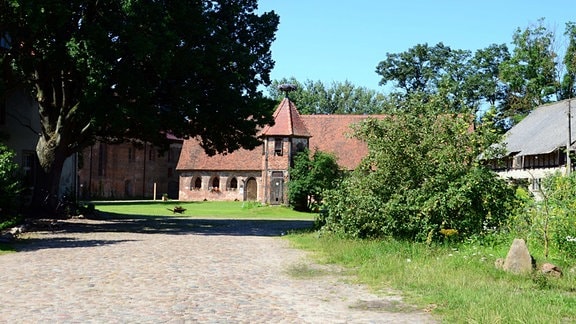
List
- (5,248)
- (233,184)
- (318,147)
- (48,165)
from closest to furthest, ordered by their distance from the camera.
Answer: (5,248), (48,165), (318,147), (233,184)

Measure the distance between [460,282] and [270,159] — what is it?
43.1 m

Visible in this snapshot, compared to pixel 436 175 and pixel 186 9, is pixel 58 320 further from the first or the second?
pixel 186 9

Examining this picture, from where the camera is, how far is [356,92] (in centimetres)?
9294

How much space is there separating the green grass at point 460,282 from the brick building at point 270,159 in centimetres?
3633

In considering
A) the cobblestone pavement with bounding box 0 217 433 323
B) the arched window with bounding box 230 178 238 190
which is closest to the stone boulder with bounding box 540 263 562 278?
the cobblestone pavement with bounding box 0 217 433 323

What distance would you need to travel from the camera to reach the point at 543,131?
4250 centimetres

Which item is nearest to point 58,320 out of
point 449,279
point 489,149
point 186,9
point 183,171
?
point 449,279

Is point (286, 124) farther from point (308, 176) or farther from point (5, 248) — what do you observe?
point (5, 248)

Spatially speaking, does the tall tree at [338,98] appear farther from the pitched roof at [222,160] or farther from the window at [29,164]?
the window at [29,164]

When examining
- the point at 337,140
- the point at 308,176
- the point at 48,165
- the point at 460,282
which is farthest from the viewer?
the point at 337,140

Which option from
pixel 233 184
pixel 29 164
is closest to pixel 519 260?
pixel 29 164

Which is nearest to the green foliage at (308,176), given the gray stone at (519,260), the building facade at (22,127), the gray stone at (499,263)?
the building facade at (22,127)

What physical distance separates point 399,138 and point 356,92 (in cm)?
7514

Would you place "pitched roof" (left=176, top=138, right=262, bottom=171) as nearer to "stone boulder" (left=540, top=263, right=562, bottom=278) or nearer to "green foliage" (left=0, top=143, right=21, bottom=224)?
"green foliage" (left=0, top=143, right=21, bottom=224)
